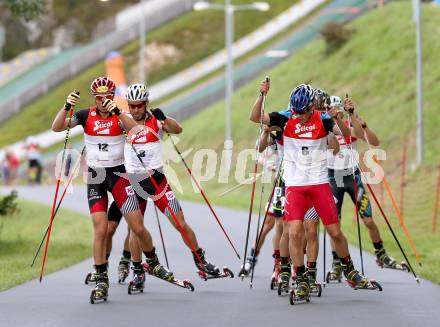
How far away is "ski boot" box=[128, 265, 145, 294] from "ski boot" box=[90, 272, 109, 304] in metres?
0.85

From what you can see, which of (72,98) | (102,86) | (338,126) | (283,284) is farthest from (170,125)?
(283,284)

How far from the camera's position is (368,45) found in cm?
5016

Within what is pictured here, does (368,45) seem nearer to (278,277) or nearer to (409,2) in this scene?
(409,2)

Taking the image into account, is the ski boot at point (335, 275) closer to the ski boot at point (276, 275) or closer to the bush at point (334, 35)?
the ski boot at point (276, 275)

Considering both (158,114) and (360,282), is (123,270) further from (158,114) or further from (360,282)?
(360,282)

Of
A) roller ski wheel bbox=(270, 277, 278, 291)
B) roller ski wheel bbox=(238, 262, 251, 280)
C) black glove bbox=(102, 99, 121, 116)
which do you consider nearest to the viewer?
black glove bbox=(102, 99, 121, 116)

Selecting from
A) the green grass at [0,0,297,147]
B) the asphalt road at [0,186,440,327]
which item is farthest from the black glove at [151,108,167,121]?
the green grass at [0,0,297,147]

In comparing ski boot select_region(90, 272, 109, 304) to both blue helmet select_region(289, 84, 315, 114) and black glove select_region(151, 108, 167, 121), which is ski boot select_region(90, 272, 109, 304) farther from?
blue helmet select_region(289, 84, 315, 114)

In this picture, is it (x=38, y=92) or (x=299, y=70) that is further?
(x=38, y=92)

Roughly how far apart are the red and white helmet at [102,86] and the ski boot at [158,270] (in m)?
2.01

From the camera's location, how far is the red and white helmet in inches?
496

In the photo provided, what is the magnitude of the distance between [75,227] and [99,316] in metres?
15.9

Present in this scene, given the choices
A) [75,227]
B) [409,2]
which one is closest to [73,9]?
[409,2]

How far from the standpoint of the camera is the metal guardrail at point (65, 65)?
76.6 metres
